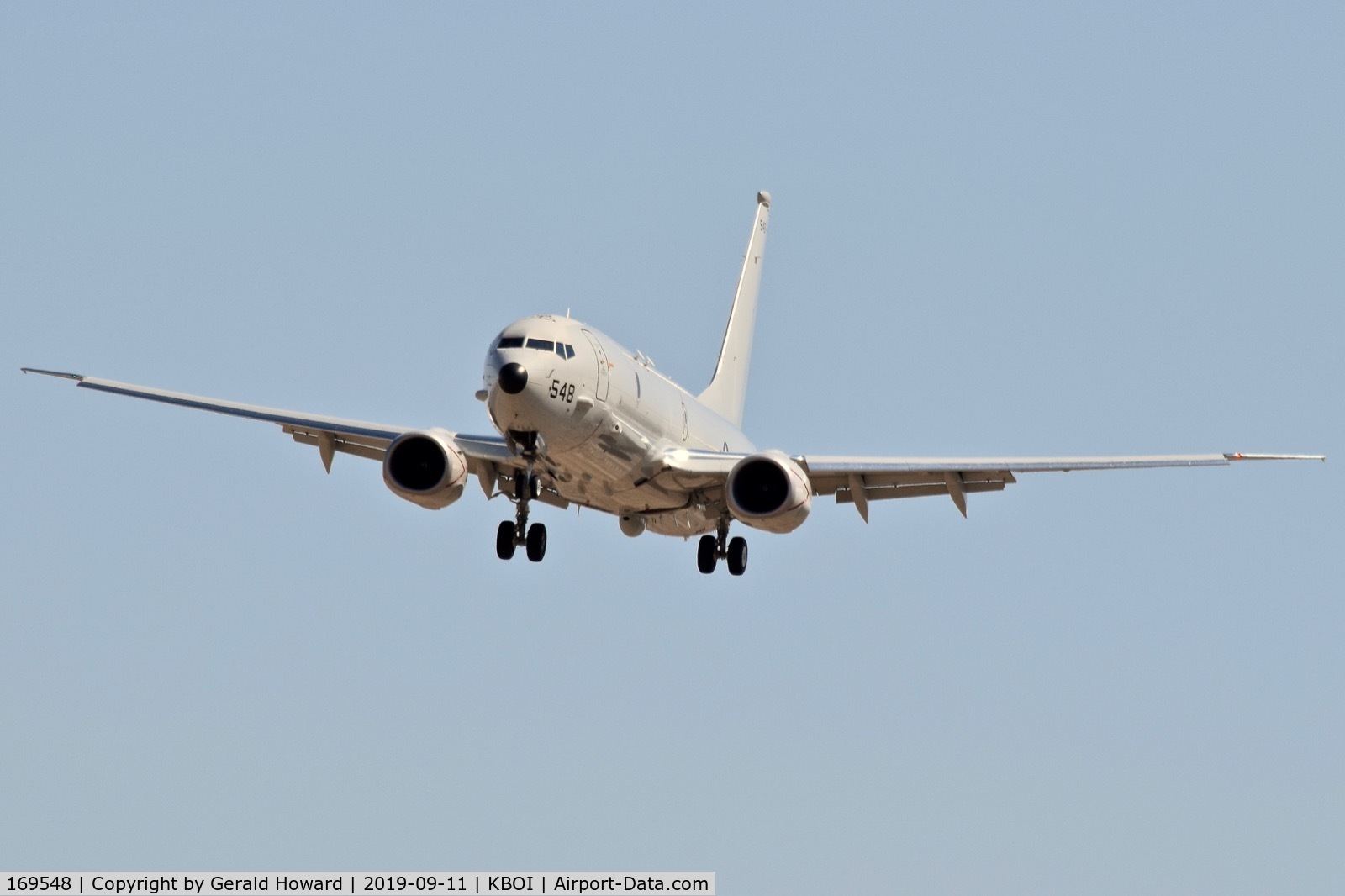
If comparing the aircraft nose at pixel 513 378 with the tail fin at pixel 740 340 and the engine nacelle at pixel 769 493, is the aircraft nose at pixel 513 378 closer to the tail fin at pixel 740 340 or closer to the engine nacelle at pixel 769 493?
the engine nacelle at pixel 769 493

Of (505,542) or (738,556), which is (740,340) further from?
(505,542)

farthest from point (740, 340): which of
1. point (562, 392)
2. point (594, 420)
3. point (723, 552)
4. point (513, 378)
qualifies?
point (513, 378)

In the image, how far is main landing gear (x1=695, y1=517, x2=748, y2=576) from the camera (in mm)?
42812

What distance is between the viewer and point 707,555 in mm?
42875

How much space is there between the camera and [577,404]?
3594 centimetres

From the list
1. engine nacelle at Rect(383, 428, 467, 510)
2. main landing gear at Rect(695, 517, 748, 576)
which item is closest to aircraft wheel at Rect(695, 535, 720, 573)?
main landing gear at Rect(695, 517, 748, 576)

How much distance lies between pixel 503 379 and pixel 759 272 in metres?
27.4

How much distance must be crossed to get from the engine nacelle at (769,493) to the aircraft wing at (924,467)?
2.30ft

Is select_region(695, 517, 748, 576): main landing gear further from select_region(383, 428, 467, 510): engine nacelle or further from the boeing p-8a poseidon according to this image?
select_region(383, 428, 467, 510): engine nacelle

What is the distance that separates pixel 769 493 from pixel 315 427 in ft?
33.2

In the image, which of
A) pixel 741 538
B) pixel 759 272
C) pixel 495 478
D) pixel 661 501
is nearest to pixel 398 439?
pixel 495 478

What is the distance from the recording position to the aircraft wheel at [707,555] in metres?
42.8

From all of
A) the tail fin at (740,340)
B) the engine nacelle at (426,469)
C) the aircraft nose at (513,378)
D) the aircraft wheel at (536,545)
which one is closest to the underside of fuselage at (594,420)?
the aircraft nose at (513,378)

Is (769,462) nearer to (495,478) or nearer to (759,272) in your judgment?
(495,478)
